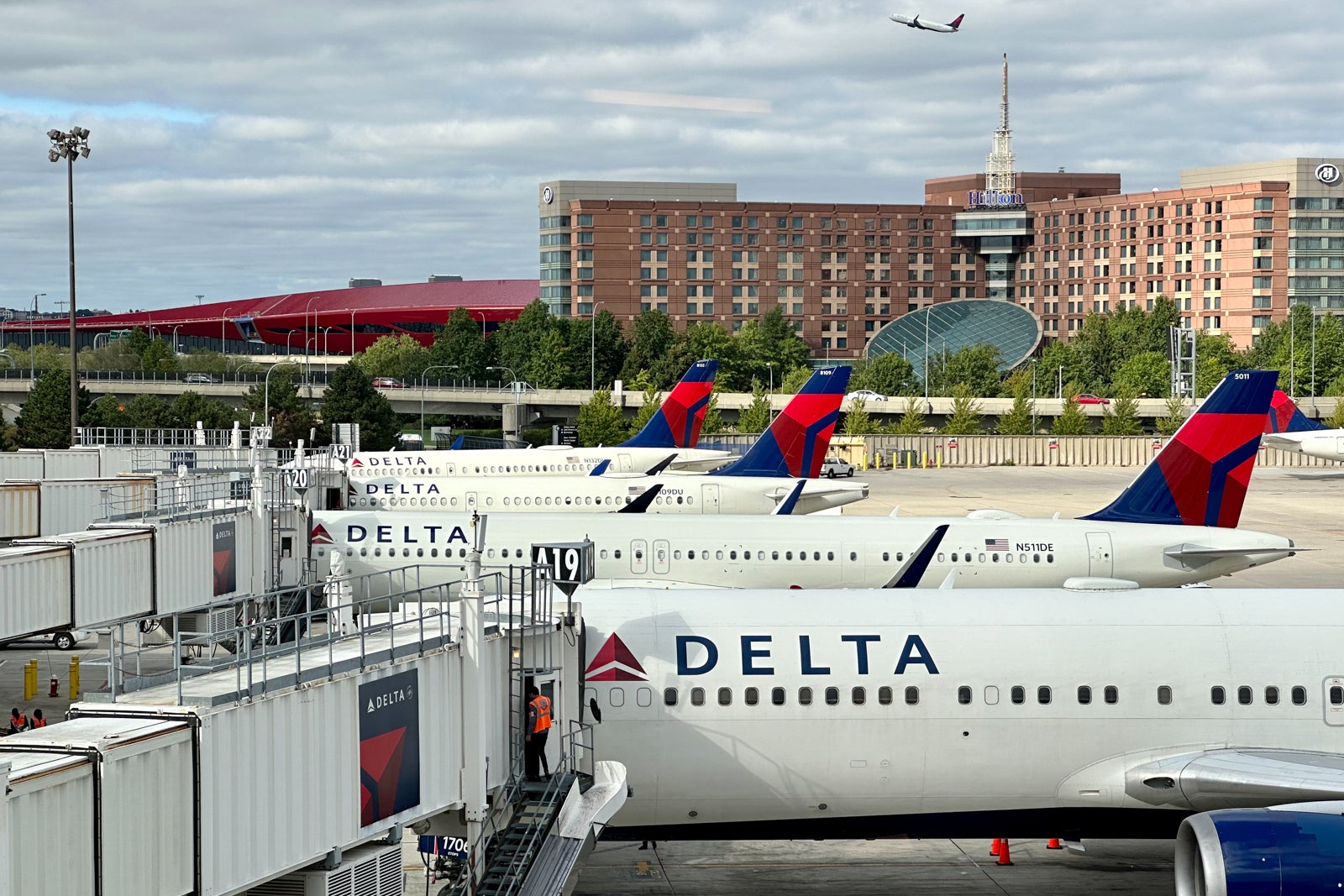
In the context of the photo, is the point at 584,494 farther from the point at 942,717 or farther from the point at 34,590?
the point at 942,717

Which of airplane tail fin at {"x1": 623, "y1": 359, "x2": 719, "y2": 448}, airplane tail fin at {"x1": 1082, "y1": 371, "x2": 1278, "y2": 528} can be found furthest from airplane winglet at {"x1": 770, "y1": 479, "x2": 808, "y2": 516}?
airplane tail fin at {"x1": 623, "y1": 359, "x2": 719, "y2": 448}

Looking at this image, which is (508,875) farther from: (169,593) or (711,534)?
(711,534)

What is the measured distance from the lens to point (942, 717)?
2002cm

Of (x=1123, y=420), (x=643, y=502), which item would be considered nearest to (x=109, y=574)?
(x=643, y=502)

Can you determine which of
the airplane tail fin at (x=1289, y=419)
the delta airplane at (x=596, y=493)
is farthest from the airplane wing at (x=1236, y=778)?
the airplane tail fin at (x=1289, y=419)

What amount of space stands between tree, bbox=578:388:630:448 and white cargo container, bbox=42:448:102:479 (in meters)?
84.6

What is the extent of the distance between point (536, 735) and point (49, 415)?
3221 inches

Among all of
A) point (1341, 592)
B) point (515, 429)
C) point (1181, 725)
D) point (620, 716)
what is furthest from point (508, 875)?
point (515, 429)

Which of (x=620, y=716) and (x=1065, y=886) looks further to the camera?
(x=1065, y=886)

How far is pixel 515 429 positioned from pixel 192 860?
147948 millimetres

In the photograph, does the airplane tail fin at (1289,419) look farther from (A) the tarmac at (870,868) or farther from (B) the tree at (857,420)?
(A) the tarmac at (870,868)

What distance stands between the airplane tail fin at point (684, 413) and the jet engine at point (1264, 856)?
5621 centimetres

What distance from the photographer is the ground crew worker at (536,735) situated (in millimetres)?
17281

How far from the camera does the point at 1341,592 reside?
2209 centimetres
